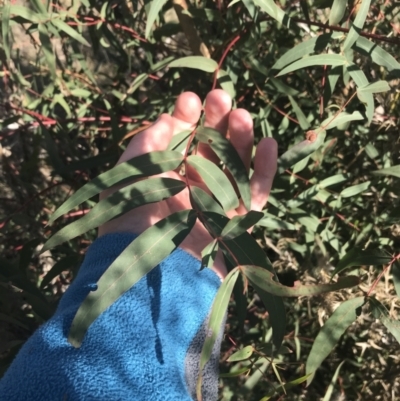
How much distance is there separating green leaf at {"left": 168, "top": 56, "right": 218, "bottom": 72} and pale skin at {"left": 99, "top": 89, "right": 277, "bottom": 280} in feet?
0.17

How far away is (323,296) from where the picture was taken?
1.11 m

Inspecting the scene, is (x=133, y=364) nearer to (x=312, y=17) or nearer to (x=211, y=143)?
(x=211, y=143)

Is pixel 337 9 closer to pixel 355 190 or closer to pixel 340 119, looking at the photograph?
pixel 340 119

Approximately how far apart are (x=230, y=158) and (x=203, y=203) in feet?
0.48

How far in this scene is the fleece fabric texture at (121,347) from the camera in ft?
2.06

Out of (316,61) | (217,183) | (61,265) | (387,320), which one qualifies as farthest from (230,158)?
(61,265)

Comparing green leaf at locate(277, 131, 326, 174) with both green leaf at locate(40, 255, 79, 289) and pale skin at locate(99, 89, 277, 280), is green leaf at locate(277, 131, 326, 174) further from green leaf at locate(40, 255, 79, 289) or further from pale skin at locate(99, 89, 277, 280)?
green leaf at locate(40, 255, 79, 289)

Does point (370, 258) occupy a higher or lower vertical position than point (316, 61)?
lower

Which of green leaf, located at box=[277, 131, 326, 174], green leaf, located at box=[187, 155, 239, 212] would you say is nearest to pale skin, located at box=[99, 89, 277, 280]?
green leaf, located at box=[277, 131, 326, 174]

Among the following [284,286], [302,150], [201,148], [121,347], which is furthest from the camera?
[201,148]

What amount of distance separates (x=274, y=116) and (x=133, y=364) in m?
0.81

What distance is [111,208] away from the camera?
0.70m

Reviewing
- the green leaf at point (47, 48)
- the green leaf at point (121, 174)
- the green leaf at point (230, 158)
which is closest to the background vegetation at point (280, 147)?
the green leaf at point (47, 48)

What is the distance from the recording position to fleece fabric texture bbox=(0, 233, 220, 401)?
24.8 inches
